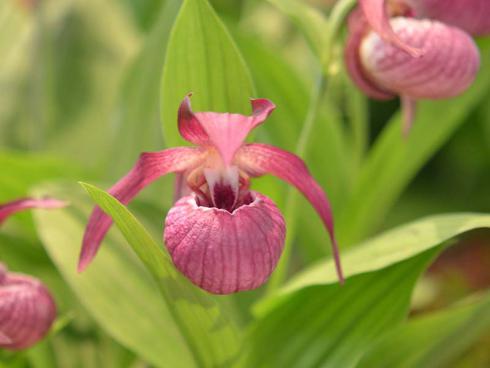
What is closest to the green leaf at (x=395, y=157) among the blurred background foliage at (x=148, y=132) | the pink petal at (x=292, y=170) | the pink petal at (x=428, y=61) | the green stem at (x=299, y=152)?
the blurred background foliage at (x=148, y=132)

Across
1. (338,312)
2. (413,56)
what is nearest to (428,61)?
(413,56)

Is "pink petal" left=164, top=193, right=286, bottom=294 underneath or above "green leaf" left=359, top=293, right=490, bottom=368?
above

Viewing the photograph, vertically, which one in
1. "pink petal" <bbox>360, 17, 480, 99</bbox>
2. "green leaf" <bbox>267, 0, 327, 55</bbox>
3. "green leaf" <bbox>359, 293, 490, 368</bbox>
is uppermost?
"green leaf" <bbox>267, 0, 327, 55</bbox>

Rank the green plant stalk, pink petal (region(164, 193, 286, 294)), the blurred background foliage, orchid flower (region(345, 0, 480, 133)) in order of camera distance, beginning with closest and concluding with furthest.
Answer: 1. pink petal (region(164, 193, 286, 294))
2. orchid flower (region(345, 0, 480, 133))
3. the green plant stalk
4. the blurred background foliage

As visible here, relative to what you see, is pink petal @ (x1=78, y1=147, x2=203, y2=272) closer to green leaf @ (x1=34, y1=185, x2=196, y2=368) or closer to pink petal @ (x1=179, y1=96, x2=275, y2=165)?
pink petal @ (x1=179, y1=96, x2=275, y2=165)

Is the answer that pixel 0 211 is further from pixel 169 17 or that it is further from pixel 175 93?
pixel 169 17

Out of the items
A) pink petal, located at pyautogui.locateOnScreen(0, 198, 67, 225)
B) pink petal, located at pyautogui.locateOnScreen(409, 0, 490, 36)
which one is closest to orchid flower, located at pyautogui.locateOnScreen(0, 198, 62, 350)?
pink petal, located at pyautogui.locateOnScreen(0, 198, 67, 225)

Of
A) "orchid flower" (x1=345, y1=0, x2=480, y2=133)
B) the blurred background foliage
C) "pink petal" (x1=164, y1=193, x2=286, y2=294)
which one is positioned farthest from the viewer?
the blurred background foliage

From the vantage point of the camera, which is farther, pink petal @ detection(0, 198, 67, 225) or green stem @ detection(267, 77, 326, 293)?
green stem @ detection(267, 77, 326, 293)
